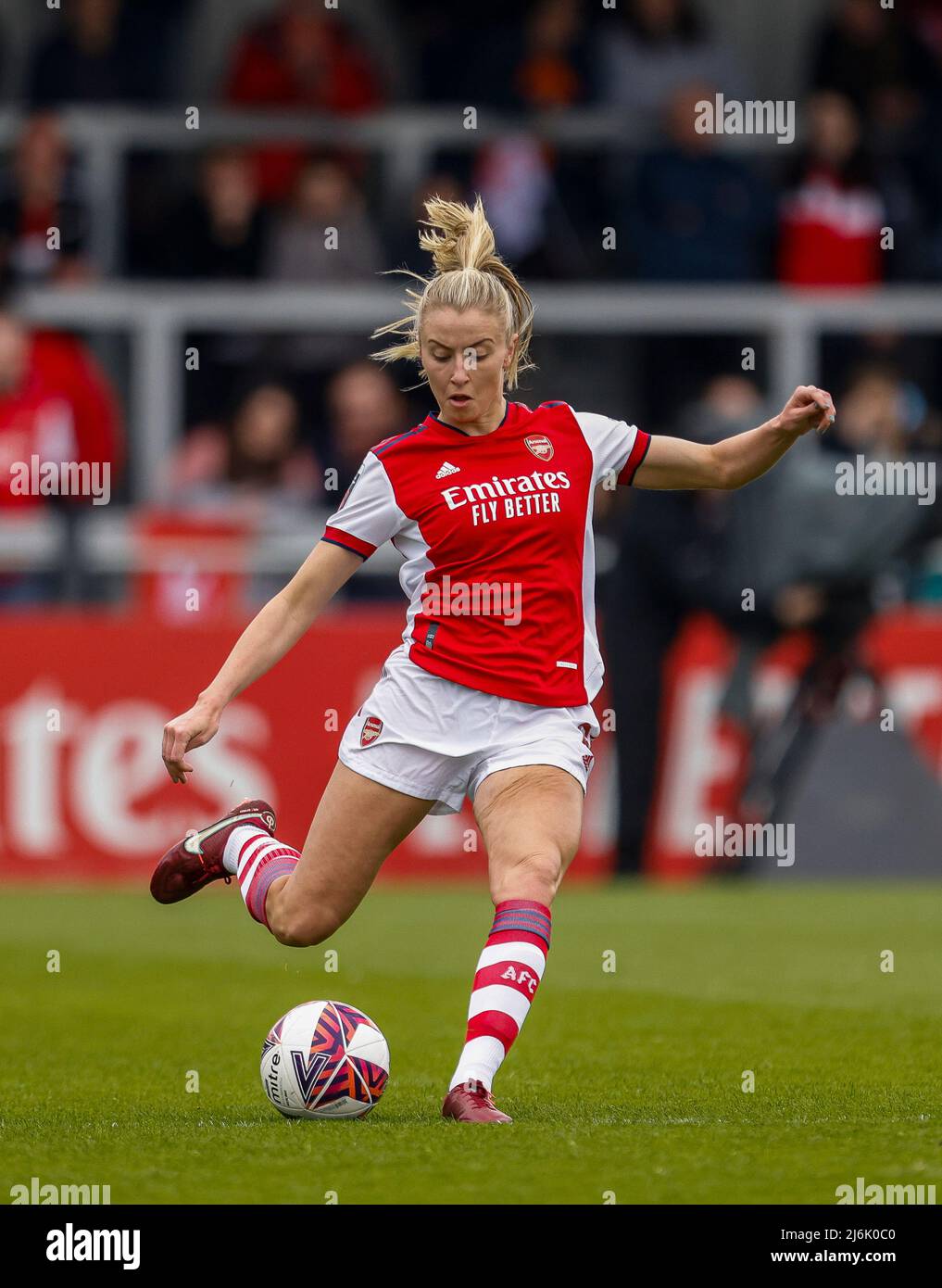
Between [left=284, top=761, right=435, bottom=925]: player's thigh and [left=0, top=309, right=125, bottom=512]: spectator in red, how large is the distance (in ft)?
27.4

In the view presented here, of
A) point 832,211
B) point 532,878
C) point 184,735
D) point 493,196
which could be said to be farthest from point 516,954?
point 832,211

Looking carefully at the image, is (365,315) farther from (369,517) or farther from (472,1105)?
(472,1105)

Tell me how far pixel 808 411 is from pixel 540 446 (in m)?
0.74

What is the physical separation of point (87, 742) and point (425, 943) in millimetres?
3292

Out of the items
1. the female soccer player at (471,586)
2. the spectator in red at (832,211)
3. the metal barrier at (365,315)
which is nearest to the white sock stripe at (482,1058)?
the female soccer player at (471,586)

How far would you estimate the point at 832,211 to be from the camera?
657 inches

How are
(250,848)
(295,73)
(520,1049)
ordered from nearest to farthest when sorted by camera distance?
1. (250,848)
2. (520,1049)
3. (295,73)

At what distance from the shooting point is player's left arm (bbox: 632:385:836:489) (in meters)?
6.61

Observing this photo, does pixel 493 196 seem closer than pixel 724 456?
No

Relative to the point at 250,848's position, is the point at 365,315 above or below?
above

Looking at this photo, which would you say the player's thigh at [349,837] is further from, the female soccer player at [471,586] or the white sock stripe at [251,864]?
the white sock stripe at [251,864]

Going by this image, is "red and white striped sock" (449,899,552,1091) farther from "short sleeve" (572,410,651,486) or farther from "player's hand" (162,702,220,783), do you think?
"short sleeve" (572,410,651,486)

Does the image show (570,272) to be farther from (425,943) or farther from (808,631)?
(425,943)

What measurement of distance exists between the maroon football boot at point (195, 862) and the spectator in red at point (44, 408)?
7530mm
